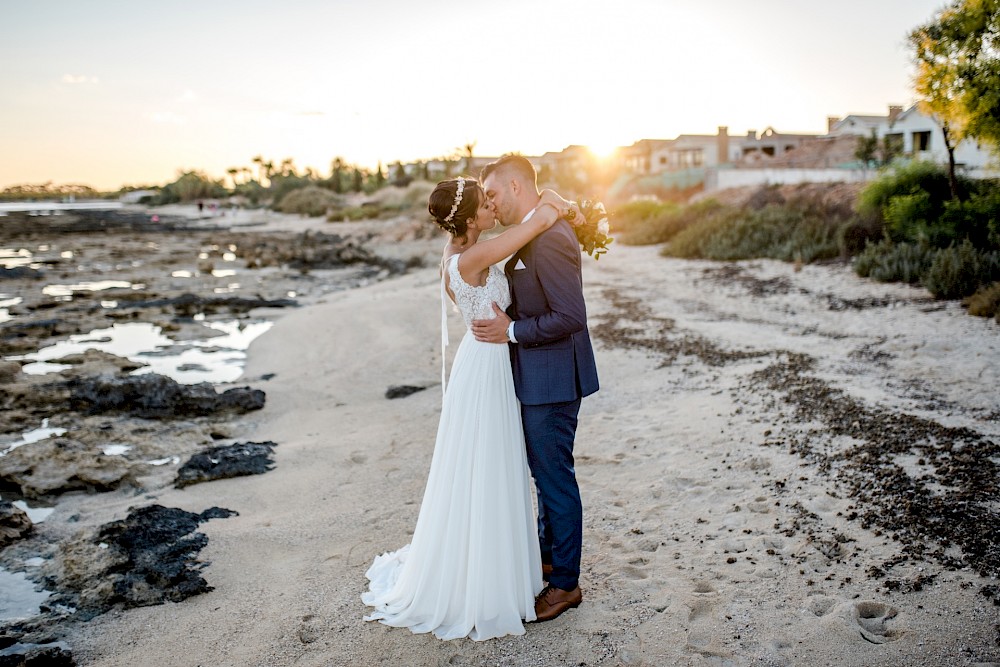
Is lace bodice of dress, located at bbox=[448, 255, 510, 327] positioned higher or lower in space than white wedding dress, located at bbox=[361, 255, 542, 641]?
higher

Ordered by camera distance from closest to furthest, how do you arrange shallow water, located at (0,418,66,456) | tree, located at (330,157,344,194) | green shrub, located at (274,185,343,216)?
shallow water, located at (0,418,66,456) < green shrub, located at (274,185,343,216) < tree, located at (330,157,344,194)

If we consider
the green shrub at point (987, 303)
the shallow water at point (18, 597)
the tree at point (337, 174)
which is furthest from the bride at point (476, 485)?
the tree at point (337, 174)

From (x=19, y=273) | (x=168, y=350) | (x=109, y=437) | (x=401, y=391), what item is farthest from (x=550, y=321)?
(x=19, y=273)

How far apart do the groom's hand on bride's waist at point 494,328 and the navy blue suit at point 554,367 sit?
0.08 m

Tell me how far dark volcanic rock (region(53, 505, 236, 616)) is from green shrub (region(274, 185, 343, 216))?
183 ft

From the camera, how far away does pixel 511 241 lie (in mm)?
3350

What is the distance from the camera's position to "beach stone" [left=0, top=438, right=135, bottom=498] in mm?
6188

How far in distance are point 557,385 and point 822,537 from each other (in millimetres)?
1956

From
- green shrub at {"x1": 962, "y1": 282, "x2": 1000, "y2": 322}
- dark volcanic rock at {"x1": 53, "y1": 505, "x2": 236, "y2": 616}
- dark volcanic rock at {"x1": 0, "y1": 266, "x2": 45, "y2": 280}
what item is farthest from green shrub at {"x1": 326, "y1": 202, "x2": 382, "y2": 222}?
dark volcanic rock at {"x1": 53, "y1": 505, "x2": 236, "y2": 616}

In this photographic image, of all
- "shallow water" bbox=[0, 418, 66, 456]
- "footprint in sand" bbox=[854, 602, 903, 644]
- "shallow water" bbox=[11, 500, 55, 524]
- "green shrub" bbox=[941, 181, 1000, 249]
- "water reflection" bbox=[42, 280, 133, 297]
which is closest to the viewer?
"footprint in sand" bbox=[854, 602, 903, 644]

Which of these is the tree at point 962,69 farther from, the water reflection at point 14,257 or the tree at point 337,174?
the tree at point 337,174

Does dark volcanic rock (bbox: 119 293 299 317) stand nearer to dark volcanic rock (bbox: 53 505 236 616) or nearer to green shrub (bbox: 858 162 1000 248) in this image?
dark volcanic rock (bbox: 53 505 236 616)

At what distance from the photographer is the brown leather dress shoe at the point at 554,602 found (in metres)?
3.67

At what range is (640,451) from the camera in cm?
607
